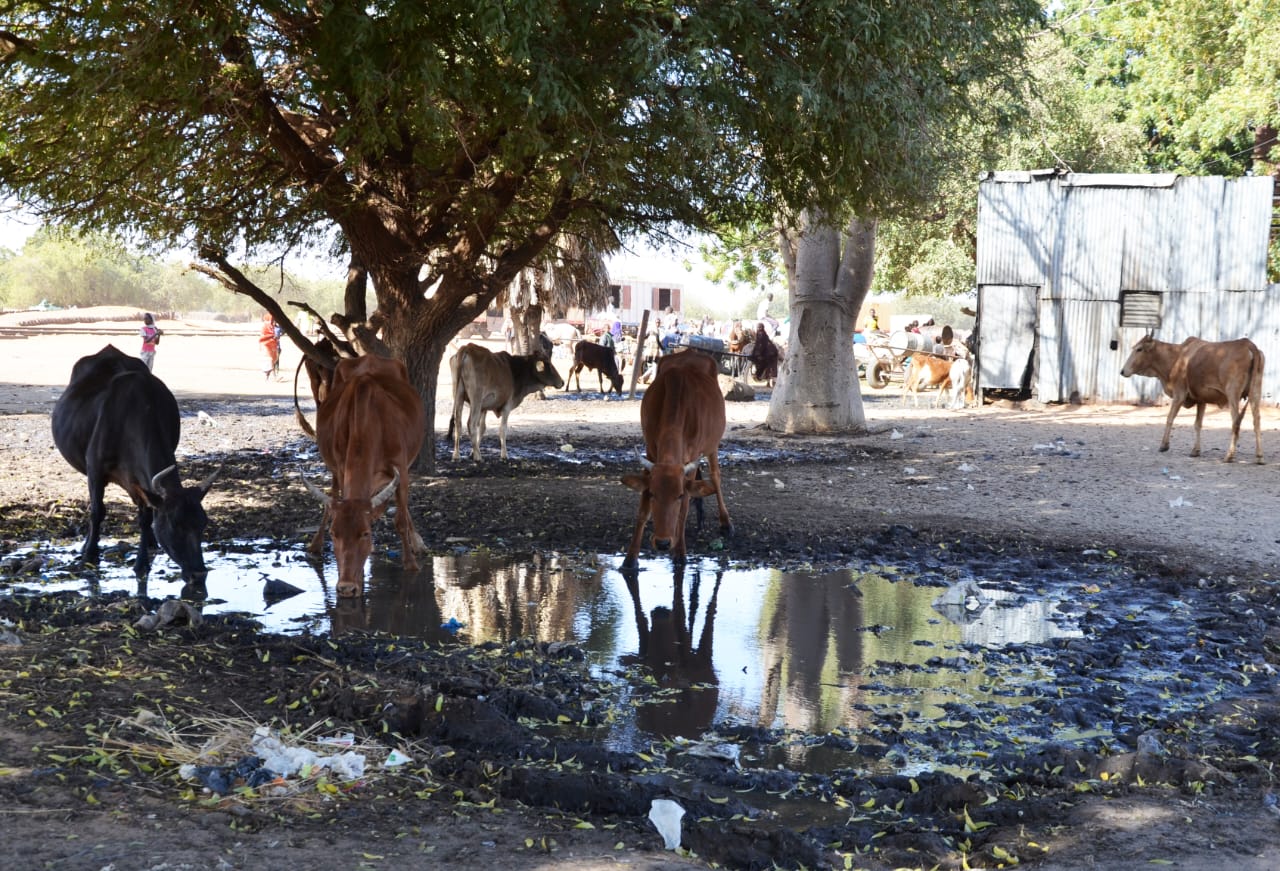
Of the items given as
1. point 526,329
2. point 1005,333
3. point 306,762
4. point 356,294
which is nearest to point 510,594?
point 306,762

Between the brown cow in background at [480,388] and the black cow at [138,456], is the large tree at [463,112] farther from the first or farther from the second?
the brown cow in background at [480,388]

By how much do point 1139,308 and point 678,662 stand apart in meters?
22.4

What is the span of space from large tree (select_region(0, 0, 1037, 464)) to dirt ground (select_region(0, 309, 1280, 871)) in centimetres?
289

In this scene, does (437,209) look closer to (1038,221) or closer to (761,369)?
(1038,221)

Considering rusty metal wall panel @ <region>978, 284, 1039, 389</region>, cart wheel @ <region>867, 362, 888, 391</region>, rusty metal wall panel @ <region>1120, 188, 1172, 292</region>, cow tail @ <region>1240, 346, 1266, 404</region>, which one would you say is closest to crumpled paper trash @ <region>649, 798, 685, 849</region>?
cow tail @ <region>1240, 346, 1266, 404</region>

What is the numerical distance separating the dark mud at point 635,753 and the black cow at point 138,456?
2.60 feet

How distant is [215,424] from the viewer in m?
20.2

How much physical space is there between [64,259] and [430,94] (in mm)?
97373

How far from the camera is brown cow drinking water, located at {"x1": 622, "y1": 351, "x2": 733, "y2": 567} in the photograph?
8906mm

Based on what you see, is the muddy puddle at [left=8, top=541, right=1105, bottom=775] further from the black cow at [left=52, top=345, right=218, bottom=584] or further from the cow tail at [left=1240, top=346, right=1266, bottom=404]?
the cow tail at [left=1240, top=346, right=1266, bottom=404]

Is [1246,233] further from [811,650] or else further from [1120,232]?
[811,650]

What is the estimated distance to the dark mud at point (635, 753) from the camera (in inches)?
170

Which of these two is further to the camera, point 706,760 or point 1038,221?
point 1038,221

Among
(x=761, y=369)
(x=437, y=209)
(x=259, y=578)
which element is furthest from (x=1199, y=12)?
(x=259, y=578)
